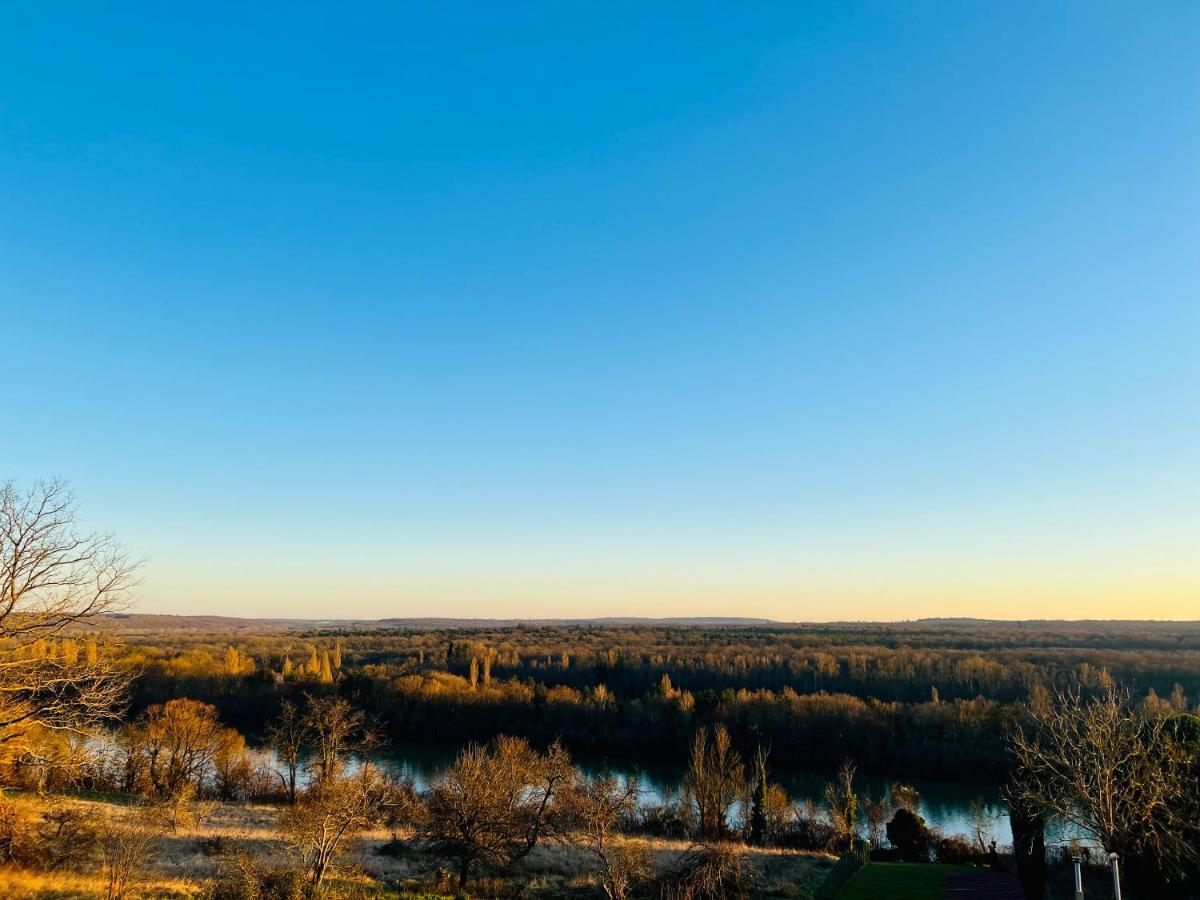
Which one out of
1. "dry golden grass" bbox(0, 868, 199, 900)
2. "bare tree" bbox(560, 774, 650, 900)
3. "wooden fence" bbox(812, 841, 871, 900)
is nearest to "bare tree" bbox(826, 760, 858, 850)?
"wooden fence" bbox(812, 841, 871, 900)

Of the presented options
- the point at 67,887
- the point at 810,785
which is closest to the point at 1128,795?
the point at 67,887

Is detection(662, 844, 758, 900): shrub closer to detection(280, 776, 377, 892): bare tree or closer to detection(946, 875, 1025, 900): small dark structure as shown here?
detection(946, 875, 1025, 900): small dark structure

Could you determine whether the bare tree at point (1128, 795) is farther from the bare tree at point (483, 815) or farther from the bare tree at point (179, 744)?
the bare tree at point (179, 744)

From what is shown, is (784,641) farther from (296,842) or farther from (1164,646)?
(296,842)

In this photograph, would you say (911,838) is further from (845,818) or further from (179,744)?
(179,744)

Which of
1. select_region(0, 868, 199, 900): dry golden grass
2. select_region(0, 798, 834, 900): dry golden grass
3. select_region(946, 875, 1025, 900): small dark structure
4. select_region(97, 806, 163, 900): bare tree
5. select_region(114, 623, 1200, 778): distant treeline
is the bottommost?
select_region(114, 623, 1200, 778): distant treeline

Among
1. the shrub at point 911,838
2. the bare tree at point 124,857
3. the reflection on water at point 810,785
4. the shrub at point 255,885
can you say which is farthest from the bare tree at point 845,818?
the bare tree at point 124,857
